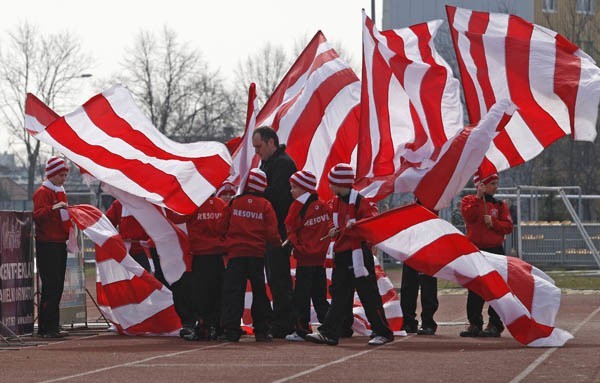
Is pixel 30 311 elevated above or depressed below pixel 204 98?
below

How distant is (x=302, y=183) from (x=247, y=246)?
34.2 inches

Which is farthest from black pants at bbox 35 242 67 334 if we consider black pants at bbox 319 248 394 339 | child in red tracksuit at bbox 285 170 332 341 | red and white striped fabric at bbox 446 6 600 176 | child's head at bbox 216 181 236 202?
red and white striped fabric at bbox 446 6 600 176

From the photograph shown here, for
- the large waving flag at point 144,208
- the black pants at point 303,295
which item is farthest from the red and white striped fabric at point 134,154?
the black pants at point 303,295

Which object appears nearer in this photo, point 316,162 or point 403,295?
point 403,295

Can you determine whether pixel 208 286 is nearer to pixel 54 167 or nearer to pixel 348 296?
pixel 348 296

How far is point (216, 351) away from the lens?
42.1 ft

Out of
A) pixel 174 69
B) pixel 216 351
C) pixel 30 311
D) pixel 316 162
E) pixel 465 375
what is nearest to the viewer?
pixel 465 375

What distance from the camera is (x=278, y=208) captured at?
48.0 feet

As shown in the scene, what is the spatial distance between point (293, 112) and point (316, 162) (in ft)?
2.24

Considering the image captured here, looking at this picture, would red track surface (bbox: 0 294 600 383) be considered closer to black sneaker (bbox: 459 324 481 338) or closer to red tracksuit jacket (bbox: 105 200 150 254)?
black sneaker (bbox: 459 324 481 338)

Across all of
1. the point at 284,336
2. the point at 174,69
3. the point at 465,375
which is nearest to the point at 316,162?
the point at 284,336

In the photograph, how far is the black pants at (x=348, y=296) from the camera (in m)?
13.3

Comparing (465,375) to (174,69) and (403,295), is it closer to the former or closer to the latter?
(403,295)

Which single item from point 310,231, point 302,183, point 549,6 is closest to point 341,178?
point 302,183
